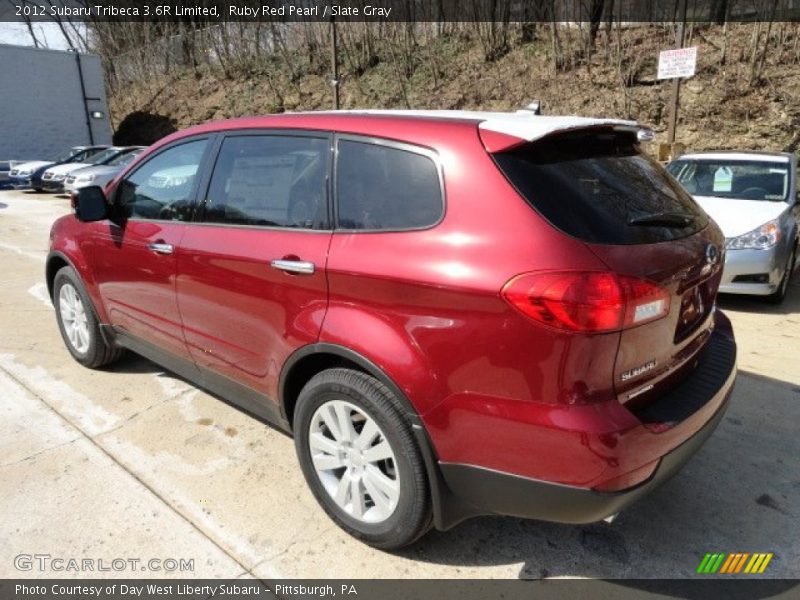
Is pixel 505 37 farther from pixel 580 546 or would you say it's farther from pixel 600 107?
pixel 580 546

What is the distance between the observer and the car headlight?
18.0 ft

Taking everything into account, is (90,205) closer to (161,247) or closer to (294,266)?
(161,247)

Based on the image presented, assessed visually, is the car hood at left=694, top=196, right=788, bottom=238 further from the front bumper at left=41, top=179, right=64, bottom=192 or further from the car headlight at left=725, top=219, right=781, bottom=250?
the front bumper at left=41, top=179, right=64, bottom=192

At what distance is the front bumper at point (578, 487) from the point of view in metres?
1.86

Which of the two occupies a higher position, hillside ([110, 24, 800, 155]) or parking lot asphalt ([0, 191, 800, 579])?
hillside ([110, 24, 800, 155])

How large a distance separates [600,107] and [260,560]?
1484cm

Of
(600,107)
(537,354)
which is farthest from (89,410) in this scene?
(600,107)

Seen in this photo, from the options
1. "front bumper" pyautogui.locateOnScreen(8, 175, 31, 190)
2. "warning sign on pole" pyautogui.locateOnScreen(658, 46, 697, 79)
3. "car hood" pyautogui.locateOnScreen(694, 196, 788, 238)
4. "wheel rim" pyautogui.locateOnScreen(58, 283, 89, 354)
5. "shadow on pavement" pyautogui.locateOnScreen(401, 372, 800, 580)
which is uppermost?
"warning sign on pole" pyautogui.locateOnScreen(658, 46, 697, 79)

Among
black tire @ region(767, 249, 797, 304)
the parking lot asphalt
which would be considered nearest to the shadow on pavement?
the parking lot asphalt

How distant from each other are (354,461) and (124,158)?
51.4 feet

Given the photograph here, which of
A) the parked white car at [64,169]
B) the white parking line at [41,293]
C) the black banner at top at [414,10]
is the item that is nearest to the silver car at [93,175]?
the parked white car at [64,169]

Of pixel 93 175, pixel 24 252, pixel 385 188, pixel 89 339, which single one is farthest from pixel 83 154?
pixel 385 188

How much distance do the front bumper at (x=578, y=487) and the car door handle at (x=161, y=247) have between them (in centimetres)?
187

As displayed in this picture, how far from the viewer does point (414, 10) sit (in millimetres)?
19516
